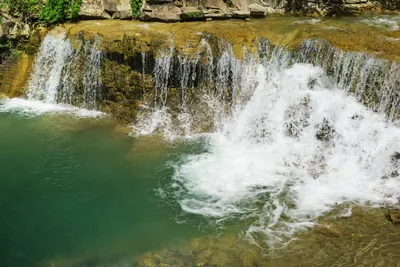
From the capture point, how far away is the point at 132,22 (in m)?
14.5

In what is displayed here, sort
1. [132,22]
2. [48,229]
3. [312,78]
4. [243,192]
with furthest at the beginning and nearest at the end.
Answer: [132,22] → [312,78] → [243,192] → [48,229]

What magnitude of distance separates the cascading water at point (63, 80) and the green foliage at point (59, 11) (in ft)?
2.51

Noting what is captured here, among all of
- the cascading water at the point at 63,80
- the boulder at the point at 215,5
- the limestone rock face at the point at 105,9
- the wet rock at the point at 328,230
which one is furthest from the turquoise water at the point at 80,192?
the boulder at the point at 215,5

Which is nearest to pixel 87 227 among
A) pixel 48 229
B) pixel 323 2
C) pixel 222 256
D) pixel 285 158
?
pixel 48 229

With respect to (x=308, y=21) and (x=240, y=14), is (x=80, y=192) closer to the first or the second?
(x=240, y=14)

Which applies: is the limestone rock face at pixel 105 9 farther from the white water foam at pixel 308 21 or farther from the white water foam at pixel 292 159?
the white water foam at pixel 308 21

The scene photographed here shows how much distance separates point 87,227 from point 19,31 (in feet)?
30.1

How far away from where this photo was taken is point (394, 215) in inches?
337

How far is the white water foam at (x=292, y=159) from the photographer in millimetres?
9203

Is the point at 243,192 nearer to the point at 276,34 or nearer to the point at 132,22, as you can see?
the point at 276,34

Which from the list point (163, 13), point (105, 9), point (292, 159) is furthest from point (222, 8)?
point (292, 159)

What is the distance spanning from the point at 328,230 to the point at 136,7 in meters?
10.5

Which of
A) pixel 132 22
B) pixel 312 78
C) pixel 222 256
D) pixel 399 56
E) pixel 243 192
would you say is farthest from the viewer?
pixel 132 22

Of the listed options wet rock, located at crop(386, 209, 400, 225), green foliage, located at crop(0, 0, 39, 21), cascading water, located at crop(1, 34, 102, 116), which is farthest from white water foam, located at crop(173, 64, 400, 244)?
green foliage, located at crop(0, 0, 39, 21)
